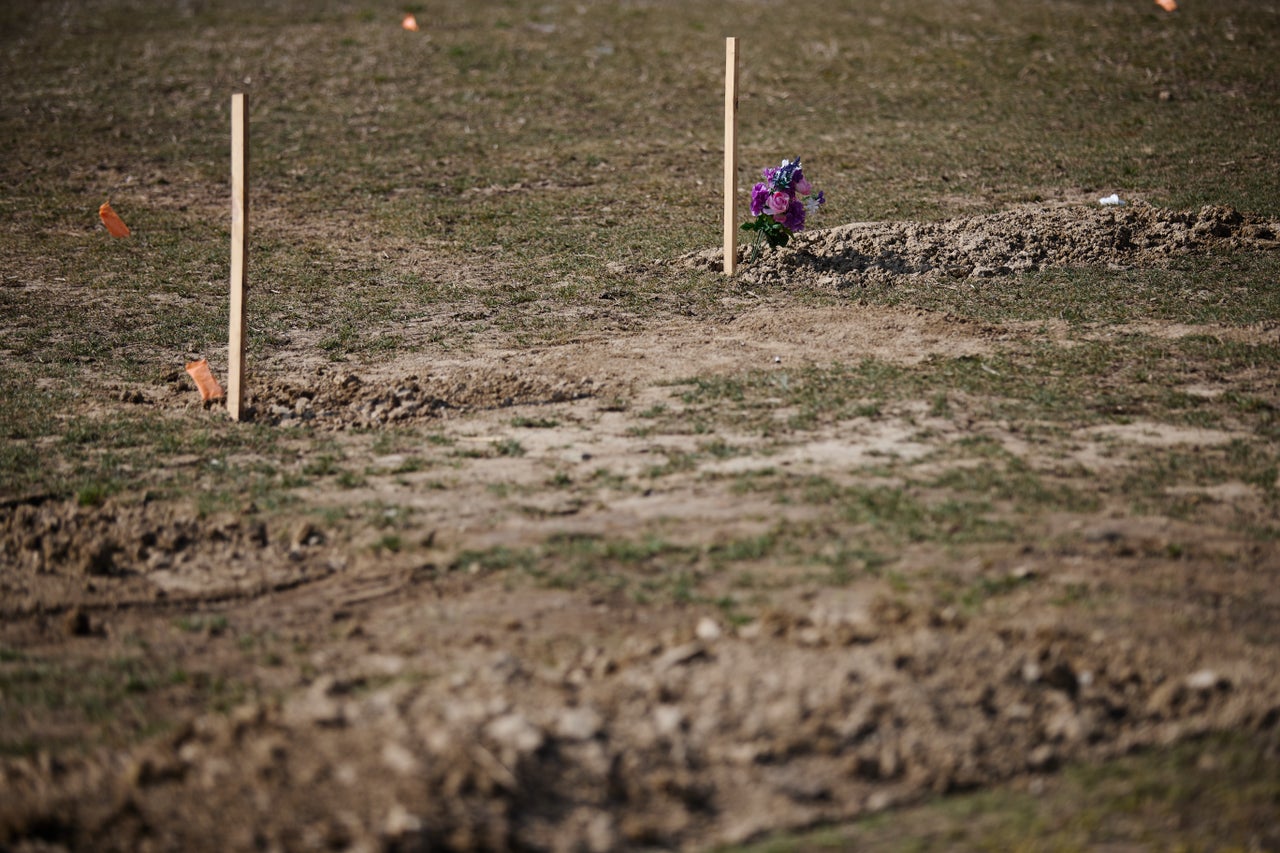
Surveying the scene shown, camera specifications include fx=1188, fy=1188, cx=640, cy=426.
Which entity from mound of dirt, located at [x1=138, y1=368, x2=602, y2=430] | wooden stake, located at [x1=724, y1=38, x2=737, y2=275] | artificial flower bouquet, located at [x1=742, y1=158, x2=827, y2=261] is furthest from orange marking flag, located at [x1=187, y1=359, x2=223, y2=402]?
artificial flower bouquet, located at [x1=742, y1=158, x2=827, y2=261]

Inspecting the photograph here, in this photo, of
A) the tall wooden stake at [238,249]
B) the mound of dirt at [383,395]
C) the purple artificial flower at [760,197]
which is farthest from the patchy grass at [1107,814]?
the purple artificial flower at [760,197]

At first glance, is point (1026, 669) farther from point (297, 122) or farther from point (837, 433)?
point (297, 122)

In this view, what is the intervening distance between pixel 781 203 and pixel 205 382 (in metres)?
5.05

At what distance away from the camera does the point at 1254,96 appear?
→ 1662 centimetres

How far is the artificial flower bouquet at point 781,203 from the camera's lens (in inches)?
400

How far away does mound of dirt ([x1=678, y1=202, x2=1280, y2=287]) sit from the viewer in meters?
10.2

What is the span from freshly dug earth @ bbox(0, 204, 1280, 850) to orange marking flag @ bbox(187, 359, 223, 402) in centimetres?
54

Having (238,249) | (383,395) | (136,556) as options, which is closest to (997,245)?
(383,395)

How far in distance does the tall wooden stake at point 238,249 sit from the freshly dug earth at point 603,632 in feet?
0.87

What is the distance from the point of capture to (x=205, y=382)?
757 centimetres

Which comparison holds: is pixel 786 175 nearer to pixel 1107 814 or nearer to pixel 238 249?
pixel 238 249

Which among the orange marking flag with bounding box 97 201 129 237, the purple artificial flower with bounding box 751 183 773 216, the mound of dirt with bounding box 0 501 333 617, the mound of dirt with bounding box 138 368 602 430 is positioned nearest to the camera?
the mound of dirt with bounding box 0 501 333 617

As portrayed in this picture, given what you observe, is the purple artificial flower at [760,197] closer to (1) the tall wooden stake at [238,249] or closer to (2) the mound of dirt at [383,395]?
(2) the mound of dirt at [383,395]

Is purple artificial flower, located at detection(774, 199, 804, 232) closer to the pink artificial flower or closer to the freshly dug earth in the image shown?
the pink artificial flower
